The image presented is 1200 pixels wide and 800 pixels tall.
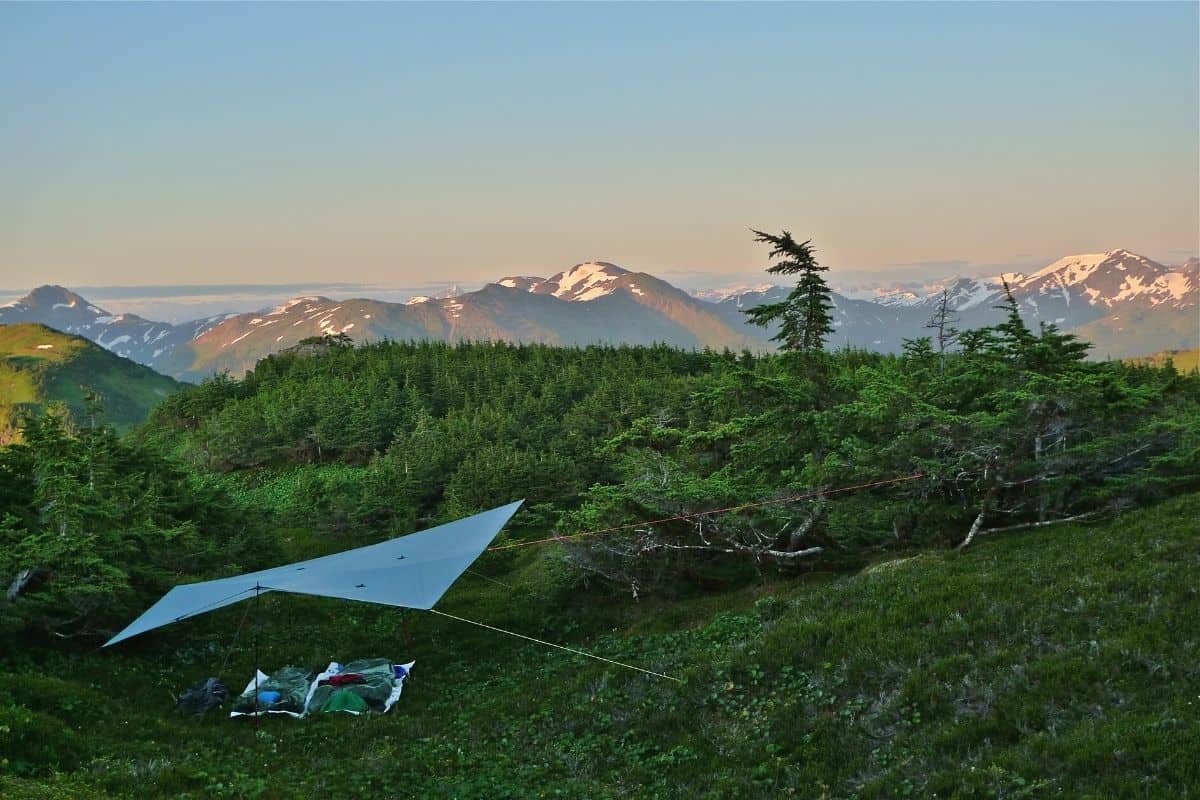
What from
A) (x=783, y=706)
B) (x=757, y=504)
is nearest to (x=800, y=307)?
(x=757, y=504)

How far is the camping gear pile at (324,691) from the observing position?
16.4m

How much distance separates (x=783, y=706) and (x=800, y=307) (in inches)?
665

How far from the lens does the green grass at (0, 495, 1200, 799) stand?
10.2 m

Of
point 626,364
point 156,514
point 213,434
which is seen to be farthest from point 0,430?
point 156,514

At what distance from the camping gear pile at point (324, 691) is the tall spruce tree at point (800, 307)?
1573cm

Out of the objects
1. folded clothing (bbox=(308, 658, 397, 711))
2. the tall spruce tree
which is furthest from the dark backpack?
the tall spruce tree

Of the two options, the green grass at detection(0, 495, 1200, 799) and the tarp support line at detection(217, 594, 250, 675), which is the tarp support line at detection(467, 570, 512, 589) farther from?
the tarp support line at detection(217, 594, 250, 675)

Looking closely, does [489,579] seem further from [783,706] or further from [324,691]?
[783,706]

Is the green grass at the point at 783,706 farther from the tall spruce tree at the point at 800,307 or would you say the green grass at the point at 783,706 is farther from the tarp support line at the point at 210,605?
the tall spruce tree at the point at 800,307

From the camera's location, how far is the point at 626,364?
6906 cm

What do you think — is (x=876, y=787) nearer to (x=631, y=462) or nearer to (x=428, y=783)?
(x=428, y=783)

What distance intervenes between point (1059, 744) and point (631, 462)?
50.2 feet

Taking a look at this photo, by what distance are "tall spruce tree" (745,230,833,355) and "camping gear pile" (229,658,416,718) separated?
1573cm

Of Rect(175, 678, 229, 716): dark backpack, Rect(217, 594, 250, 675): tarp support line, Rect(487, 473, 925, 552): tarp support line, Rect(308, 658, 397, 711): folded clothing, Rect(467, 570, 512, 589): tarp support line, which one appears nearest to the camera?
Rect(175, 678, 229, 716): dark backpack
